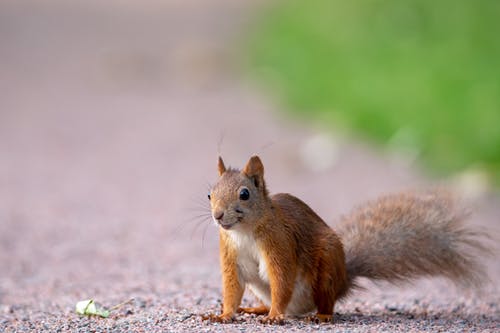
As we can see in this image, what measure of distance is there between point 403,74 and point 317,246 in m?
7.25

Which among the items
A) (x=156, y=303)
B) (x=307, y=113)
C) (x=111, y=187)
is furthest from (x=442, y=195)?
(x=307, y=113)

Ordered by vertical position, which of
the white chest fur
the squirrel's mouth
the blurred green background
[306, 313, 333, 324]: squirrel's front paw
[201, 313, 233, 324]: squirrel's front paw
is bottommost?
[201, 313, 233, 324]: squirrel's front paw

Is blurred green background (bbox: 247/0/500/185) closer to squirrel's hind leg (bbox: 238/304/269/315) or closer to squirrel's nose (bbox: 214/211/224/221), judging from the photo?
squirrel's hind leg (bbox: 238/304/269/315)

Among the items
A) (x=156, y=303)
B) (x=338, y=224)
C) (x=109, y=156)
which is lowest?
(x=156, y=303)

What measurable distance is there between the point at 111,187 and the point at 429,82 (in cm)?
368

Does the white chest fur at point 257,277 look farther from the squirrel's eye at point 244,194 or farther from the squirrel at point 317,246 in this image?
the squirrel's eye at point 244,194

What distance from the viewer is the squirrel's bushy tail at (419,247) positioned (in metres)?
5.18

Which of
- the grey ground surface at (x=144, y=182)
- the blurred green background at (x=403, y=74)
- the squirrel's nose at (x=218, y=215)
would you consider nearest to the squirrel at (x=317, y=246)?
the squirrel's nose at (x=218, y=215)

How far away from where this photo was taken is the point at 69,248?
24.5 feet

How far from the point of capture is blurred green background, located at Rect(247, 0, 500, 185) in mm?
9953

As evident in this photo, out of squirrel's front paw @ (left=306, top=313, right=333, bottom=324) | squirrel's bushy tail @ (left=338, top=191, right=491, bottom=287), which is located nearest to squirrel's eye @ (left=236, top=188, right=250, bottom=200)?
squirrel's front paw @ (left=306, top=313, right=333, bottom=324)

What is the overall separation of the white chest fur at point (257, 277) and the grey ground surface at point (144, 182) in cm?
13

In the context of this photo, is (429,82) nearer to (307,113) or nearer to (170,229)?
(307,113)

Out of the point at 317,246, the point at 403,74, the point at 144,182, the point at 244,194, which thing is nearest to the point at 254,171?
the point at 244,194
